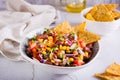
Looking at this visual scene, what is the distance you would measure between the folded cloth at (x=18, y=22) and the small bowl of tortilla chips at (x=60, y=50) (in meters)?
0.08

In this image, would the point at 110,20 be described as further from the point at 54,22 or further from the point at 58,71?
the point at 58,71

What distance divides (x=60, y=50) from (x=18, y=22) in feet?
→ 1.24

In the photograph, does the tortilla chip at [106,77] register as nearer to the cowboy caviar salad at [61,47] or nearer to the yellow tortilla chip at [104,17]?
the cowboy caviar salad at [61,47]

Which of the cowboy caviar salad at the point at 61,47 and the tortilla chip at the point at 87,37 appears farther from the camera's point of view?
the tortilla chip at the point at 87,37

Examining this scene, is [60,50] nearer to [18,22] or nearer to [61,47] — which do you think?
[61,47]

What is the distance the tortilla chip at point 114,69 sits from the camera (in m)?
0.90

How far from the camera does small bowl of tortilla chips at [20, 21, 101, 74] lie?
0.87 meters

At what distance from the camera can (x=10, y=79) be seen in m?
0.92

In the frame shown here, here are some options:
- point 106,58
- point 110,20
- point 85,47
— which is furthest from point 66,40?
point 110,20

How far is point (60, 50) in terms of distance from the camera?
0.91 meters

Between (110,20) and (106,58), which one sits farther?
(110,20)

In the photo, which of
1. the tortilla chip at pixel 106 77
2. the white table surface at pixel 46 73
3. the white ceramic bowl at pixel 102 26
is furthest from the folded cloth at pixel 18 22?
the tortilla chip at pixel 106 77

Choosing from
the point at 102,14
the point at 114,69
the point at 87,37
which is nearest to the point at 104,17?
the point at 102,14

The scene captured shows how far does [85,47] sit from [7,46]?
28 centimetres
